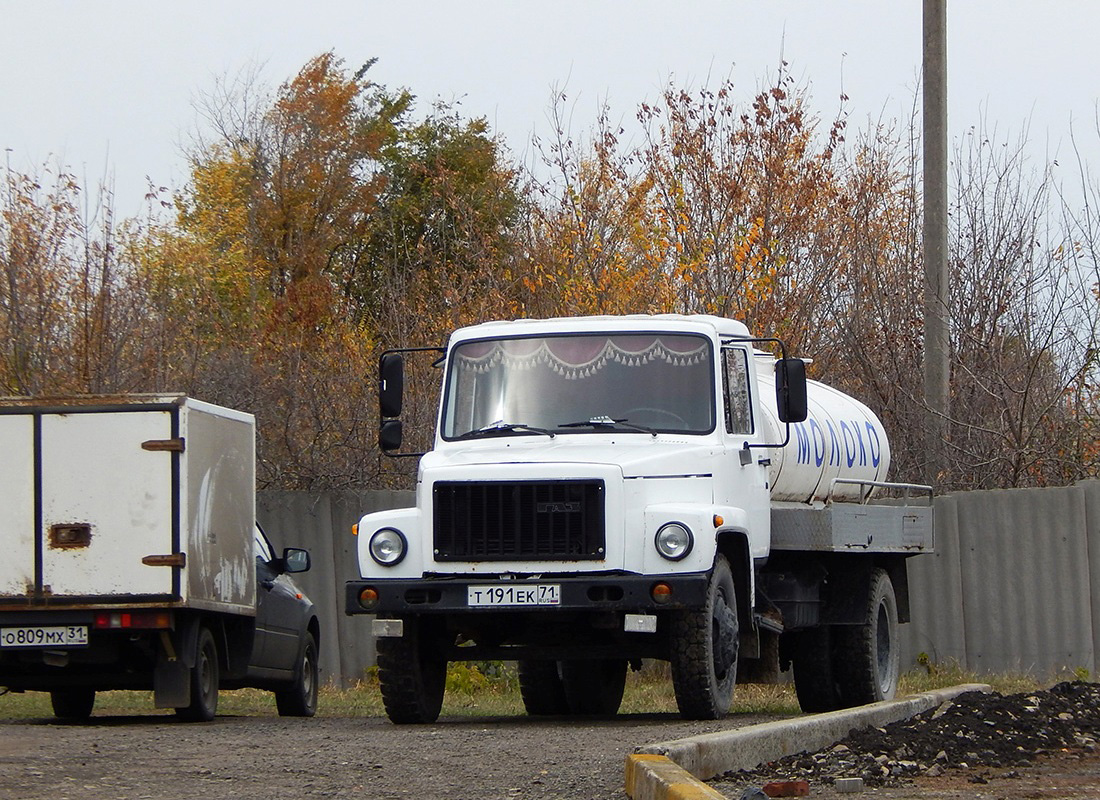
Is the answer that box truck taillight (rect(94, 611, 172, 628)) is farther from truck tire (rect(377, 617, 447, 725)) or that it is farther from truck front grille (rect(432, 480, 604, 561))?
truck front grille (rect(432, 480, 604, 561))

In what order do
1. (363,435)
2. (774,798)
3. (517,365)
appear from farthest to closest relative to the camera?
(363,435) → (517,365) → (774,798)

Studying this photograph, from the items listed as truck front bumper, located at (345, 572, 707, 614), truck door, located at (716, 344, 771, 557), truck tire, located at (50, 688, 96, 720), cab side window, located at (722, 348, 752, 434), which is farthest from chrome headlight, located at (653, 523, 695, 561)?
truck tire, located at (50, 688, 96, 720)

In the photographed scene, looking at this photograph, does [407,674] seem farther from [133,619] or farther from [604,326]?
[604,326]

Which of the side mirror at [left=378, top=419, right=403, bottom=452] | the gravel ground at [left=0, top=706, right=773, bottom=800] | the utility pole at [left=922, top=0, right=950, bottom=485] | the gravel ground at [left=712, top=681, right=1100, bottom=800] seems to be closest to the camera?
the gravel ground at [left=712, top=681, right=1100, bottom=800]

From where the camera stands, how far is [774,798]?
7.27m

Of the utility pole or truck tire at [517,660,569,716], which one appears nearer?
truck tire at [517,660,569,716]

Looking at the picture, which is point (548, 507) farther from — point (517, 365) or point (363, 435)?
point (363, 435)

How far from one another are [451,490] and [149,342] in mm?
10043

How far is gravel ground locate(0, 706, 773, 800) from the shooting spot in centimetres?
799

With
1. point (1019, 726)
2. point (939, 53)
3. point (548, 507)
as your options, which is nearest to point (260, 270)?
point (939, 53)

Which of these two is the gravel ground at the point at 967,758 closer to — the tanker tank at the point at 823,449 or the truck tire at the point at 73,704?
the tanker tank at the point at 823,449

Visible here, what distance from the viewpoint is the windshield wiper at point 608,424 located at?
1248 centimetres

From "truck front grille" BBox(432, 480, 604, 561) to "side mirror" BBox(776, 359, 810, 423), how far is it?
1.46 m

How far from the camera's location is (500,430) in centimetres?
1259
